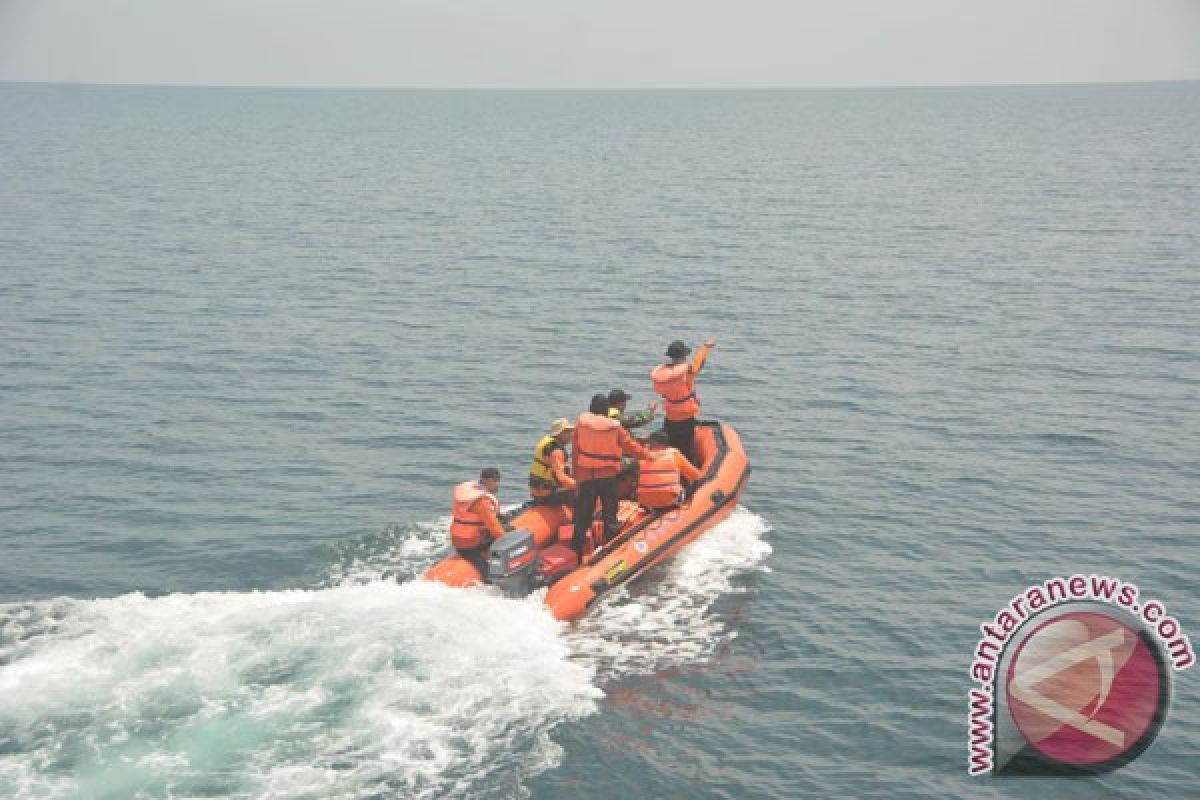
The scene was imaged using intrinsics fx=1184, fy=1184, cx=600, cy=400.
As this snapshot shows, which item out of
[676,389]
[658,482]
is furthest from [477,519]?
[676,389]

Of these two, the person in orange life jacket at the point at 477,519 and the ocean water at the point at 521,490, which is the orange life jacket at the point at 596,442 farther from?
the ocean water at the point at 521,490

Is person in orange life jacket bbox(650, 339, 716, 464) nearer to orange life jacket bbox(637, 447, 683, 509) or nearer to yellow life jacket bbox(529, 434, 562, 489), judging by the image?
orange life jacket bbox(637, 447, 683, 509)

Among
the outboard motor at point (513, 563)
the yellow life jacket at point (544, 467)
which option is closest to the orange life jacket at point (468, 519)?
the outboard motor at point (513, 563)

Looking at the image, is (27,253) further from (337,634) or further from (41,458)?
(337,634)

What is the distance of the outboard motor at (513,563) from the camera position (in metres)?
16.3

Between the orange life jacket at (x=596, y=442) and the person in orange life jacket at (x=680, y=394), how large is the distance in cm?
236

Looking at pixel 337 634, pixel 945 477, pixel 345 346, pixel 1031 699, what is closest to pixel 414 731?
pixel 337 634

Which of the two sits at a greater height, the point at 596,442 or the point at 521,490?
the point at 596,442

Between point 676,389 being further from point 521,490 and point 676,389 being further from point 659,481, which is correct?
point 521,490

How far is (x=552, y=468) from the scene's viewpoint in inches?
Result: 701

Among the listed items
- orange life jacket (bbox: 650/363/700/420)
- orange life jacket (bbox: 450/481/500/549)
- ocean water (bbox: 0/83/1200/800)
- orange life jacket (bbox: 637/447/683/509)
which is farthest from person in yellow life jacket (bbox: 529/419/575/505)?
orange life jacket (bbox: 650/363/700/420)

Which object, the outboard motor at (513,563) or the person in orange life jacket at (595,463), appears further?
the person in orange life jacket at (595,463)

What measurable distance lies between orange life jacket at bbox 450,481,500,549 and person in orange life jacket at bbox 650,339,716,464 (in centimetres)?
407

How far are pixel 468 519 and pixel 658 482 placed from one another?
3321 mm
